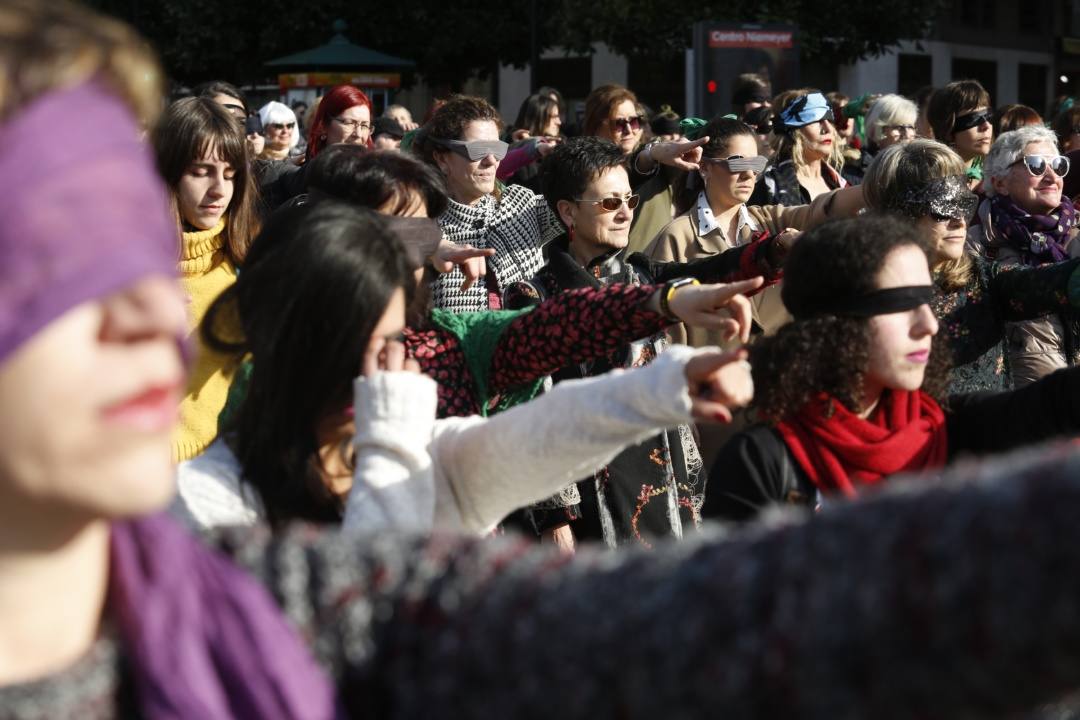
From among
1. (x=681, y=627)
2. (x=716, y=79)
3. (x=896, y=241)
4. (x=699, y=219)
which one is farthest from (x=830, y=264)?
(x=716, y=79)

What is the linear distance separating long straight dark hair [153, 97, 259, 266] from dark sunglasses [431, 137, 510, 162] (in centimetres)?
142

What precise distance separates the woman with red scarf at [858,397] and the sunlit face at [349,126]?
5260mm

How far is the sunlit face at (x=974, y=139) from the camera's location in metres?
8.37

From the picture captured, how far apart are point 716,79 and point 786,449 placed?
10.7m

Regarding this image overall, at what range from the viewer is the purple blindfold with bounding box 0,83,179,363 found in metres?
1.10

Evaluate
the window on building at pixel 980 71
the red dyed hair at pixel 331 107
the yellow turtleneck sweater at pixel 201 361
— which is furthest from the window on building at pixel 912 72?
the yellow turtleneck sweater at pixel 201 361

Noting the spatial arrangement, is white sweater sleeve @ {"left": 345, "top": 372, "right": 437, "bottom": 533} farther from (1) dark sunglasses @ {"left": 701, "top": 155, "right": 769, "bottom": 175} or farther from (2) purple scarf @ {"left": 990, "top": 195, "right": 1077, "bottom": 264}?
(1) dark sunglasses @ {"left": 701, "top": 155, "right": 769, "bottom": 175}

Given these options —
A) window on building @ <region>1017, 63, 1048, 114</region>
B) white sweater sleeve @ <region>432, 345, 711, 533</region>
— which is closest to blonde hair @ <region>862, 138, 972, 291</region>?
white sweater sleeve @ <region>432, 345, 711, 533</region>

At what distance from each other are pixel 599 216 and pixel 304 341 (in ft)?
9.84

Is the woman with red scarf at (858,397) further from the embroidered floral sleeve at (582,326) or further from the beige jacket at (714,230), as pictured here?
the beige jacket at (714,230)

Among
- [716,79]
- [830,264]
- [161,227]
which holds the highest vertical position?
[161,227]

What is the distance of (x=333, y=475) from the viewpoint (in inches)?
95.7

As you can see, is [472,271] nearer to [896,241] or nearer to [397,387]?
[896,241]

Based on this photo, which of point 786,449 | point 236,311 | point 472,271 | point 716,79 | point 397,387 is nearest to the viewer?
point 397,387
